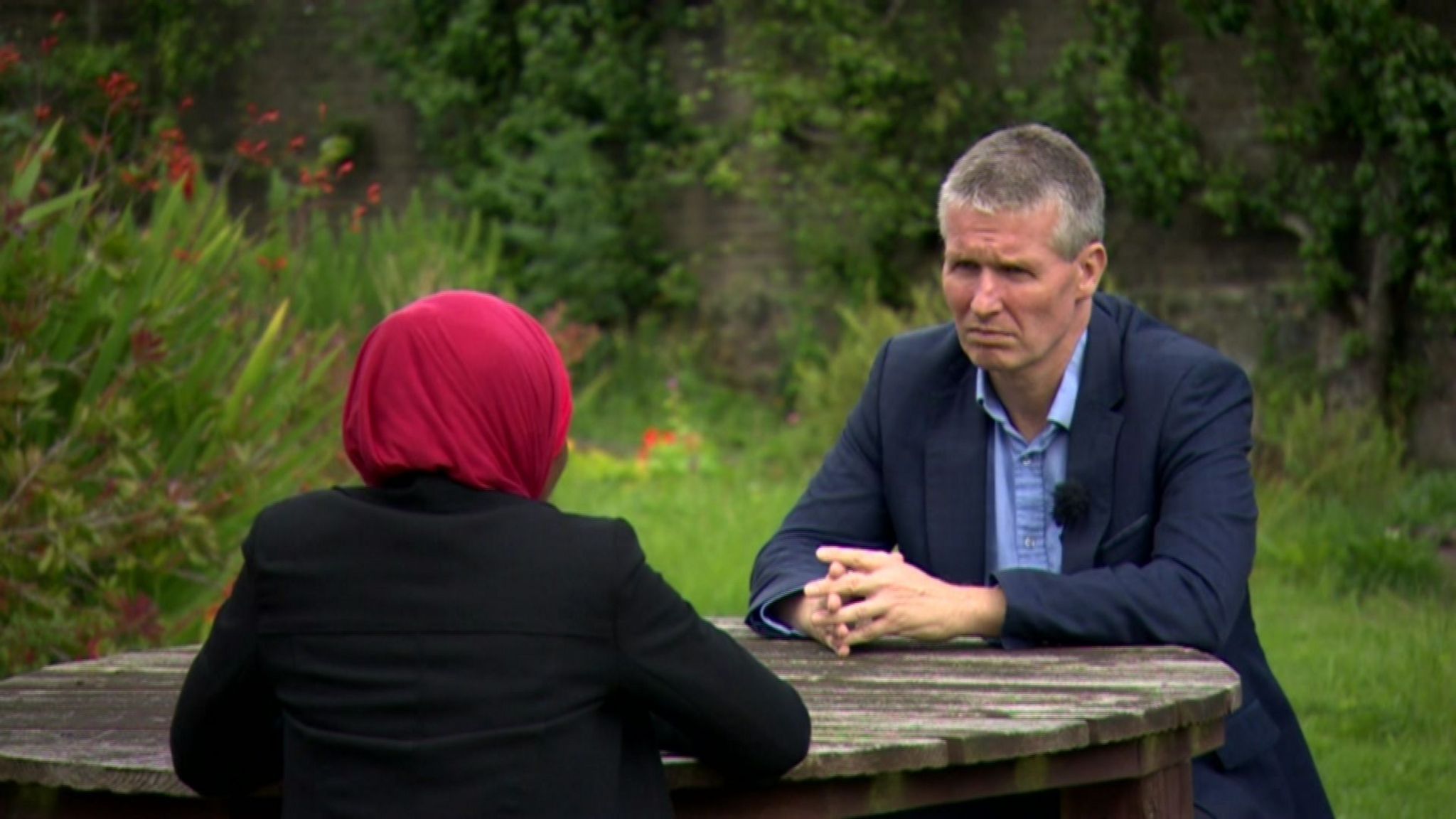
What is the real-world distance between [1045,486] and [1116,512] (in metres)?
0.14

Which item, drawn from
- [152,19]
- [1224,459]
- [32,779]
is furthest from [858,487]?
[152,19]

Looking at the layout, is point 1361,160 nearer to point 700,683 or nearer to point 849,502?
point 849,502

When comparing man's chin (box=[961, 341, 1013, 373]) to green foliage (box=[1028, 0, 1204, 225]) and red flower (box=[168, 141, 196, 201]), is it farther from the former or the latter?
green foliage (box=[1028, 0, 1204, 225])

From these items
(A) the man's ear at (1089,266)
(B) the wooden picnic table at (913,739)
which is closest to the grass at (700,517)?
(A) the man's ear at (1089,266)

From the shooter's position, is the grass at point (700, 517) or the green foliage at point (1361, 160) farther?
the green foliage at point (1361, 160)

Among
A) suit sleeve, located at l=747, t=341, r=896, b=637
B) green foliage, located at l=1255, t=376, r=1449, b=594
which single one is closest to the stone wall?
green foliage, located at l=1255, t=376, r=1449, b=594

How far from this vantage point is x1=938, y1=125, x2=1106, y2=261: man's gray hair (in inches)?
128

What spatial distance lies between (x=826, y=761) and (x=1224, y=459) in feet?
3.62

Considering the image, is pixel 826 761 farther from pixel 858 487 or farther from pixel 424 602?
pixel 858 487

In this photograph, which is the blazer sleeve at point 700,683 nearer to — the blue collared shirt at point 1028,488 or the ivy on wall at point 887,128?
the blue collared shirt at point 1028,488

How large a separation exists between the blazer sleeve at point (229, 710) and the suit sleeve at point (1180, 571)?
1.17m

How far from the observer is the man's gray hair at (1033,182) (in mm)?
3244

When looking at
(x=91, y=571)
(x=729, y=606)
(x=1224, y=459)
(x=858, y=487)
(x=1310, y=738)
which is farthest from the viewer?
(x=729, y=606)

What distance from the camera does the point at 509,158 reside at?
1386 centimetres
